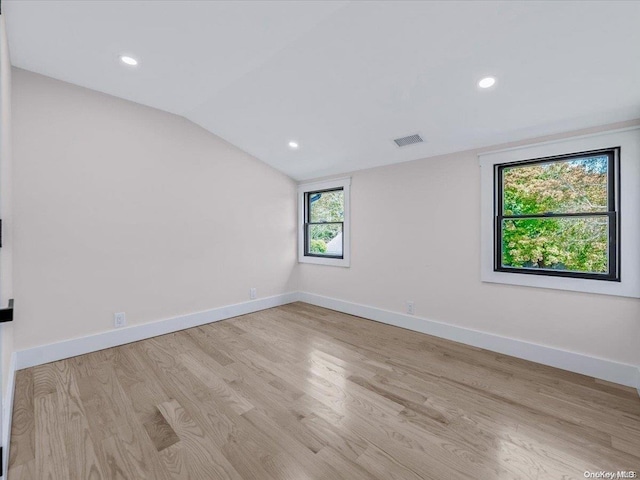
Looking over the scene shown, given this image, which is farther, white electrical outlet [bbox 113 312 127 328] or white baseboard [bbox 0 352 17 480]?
white electrical outlet [bbox 113 312 127 328]

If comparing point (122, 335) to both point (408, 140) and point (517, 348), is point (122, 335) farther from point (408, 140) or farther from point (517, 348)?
point (517, 348)

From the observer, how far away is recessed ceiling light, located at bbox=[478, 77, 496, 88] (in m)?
2.10

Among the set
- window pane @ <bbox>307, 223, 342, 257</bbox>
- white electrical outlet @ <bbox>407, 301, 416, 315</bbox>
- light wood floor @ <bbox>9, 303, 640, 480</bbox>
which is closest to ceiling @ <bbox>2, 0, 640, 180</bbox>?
window pane @ <bbox>307, 223, 342, 257</bbox>

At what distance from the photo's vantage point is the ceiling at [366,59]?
1.74m

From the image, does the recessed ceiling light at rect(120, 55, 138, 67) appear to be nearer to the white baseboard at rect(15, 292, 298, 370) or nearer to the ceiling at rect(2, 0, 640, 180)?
the ceiling at rect(2, 0, 640, 180)

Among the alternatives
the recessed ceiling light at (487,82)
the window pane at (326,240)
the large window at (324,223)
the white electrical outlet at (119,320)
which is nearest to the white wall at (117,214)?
the white electrical outlet at (119,320)

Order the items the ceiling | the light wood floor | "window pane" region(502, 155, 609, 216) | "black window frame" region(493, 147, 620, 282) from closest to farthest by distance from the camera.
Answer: the light wood floor < the ceiling < "black window frame" region(493, 147, 620, 282) < "window pane" region(502, 155, 609, 216)

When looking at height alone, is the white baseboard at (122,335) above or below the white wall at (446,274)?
below

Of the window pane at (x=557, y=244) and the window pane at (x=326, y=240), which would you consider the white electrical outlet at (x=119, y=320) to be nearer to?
the window pane at (x=326, y=240)

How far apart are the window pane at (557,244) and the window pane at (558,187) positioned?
112mm

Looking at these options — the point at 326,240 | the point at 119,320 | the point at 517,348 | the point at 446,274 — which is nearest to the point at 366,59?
the point at 446,274

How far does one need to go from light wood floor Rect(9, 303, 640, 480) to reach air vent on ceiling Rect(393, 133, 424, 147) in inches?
85.6

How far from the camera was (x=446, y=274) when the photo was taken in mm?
3109

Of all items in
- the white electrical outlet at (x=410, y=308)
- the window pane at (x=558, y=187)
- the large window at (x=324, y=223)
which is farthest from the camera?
the large window at (x=324, y=223)
